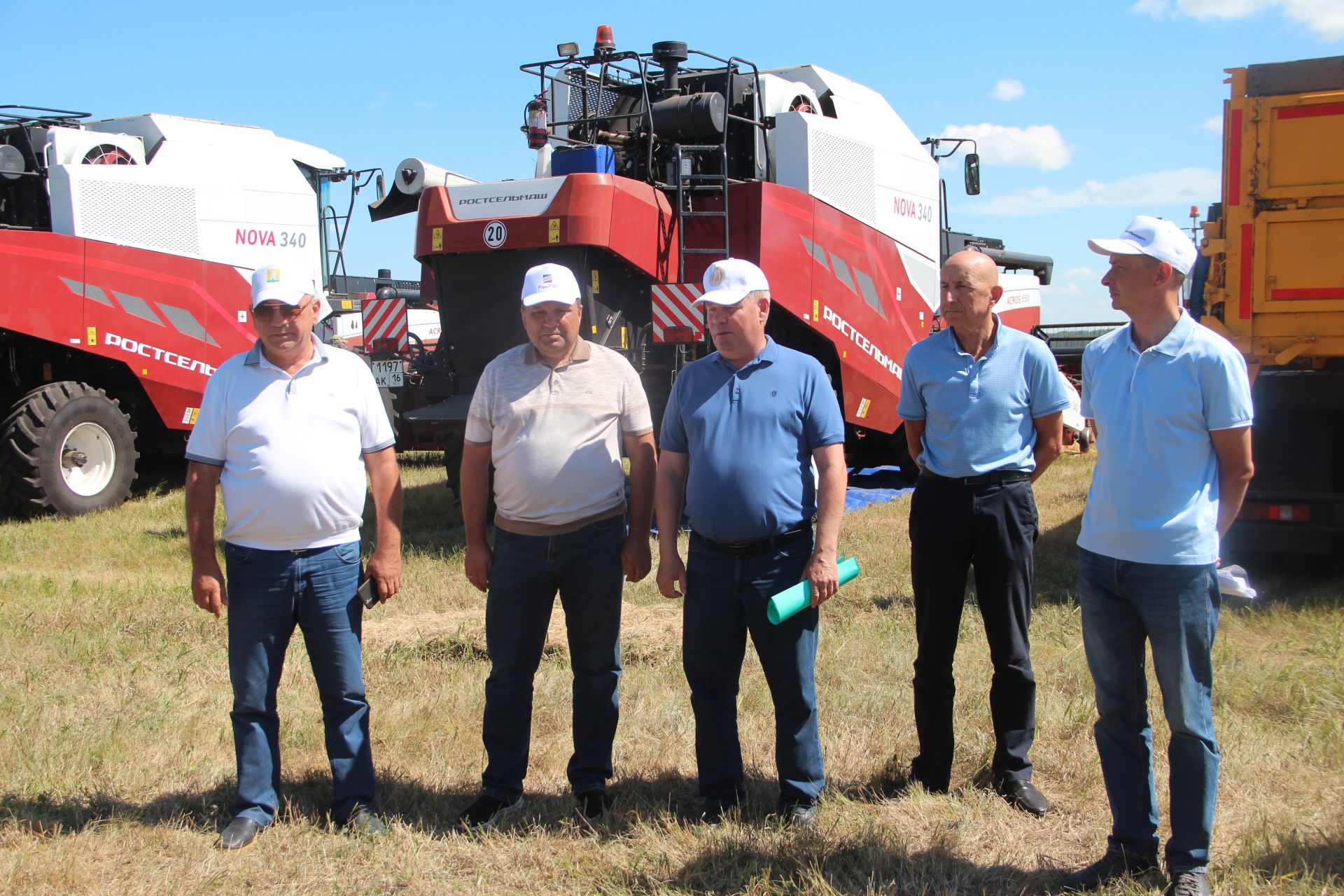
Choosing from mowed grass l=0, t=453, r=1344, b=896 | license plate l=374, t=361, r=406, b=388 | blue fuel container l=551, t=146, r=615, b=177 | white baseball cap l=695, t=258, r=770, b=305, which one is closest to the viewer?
mowed grass l=0, t=453, r=1344, b=896

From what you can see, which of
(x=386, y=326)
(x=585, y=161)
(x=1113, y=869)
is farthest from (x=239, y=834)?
(x=386, y=326)

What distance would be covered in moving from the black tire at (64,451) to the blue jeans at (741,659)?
757 centimetres

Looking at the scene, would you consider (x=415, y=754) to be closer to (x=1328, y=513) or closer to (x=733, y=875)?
(x=733, y=875)

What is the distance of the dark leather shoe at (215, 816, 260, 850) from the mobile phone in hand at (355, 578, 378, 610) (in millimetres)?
752

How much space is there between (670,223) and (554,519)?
500cm

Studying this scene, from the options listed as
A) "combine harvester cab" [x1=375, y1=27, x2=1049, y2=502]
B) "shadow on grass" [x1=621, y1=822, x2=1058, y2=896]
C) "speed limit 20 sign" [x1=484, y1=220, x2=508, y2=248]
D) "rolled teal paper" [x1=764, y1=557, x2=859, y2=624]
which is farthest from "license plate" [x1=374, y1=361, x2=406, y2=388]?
"shadow on grass" [x1=621, y1=822, x2=1058, y2=896]

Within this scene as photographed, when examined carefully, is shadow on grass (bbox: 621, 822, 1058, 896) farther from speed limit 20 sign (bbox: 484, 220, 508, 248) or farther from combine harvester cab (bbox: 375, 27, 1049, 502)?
speed limit 20 sign (bbox: 484, 220, 508, 248)

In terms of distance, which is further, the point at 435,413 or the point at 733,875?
the point at 435,413

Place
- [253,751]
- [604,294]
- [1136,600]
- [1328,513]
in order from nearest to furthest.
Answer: [1136,600] → [253,751] → [1328,513] → [604,294]

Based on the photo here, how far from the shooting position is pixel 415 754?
14.0 ft

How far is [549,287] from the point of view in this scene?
11.8 ft

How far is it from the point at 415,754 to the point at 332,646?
87cm

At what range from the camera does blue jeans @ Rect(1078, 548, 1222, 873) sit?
2.95 meters

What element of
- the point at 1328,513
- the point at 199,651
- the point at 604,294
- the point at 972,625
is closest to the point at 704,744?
the point at 972,625
